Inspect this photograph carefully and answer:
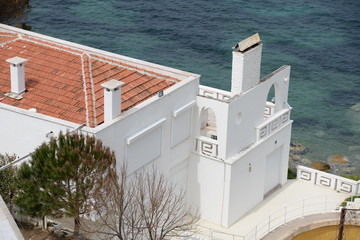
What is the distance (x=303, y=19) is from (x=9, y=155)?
175ft

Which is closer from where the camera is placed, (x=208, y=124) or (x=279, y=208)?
(x=279, y=208)

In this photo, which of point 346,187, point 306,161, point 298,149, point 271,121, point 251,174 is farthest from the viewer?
point 298,149

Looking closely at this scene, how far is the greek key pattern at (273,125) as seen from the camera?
4034 cm

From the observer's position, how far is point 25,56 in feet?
128

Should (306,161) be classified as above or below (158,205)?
below

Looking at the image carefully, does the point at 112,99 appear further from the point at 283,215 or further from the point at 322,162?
the point at 322,162

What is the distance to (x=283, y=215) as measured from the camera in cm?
4025

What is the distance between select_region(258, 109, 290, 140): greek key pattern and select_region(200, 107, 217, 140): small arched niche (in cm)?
223

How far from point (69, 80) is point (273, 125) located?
10393 mm

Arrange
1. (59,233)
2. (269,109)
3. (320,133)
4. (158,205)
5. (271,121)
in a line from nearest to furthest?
(158,205), (59,233), (271,121), (269,109), (320,133)

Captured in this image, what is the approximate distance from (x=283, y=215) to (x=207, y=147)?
5.16 metres

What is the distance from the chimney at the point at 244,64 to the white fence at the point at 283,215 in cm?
629

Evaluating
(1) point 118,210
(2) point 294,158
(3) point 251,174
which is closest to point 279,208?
(3) point 251,174

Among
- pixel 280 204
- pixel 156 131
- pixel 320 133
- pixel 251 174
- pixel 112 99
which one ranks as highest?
pixel 112 99
